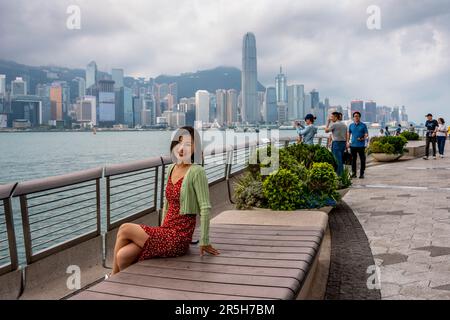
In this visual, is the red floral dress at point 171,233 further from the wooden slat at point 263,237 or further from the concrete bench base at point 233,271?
the wooden slat at point 263,237

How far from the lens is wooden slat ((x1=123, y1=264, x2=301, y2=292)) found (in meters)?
3.28

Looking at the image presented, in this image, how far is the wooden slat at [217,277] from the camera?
3283mm

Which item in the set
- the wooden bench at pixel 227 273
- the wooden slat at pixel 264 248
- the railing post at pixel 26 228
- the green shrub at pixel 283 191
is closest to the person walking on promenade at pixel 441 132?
the green shrub at pixel 283 191

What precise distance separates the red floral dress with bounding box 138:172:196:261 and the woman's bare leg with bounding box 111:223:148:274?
5 cm

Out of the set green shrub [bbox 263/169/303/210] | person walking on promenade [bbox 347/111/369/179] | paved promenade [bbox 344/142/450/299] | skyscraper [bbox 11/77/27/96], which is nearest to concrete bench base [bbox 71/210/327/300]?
paved promenade [bbox 344/142/450/299]

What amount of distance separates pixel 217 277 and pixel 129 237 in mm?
932

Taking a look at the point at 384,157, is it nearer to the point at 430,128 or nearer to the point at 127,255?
the point at 430,128

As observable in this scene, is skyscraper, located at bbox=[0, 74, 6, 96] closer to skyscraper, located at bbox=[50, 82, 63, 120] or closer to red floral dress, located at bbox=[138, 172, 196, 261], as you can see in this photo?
skyscraper, located at bbox=[50, 82, 63, 120]

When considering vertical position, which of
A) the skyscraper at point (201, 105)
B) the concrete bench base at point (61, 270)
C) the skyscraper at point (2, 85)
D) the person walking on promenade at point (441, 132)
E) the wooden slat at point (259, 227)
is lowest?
the concrete bench base at point (61, 270)

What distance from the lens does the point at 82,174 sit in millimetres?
5672

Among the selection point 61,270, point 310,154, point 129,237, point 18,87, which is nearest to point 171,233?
point 129,237

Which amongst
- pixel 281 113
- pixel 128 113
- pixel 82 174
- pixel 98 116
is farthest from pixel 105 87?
pixel 82 174

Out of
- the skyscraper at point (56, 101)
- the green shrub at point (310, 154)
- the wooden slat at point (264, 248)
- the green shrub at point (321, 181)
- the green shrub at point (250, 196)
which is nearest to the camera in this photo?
the wooden slat at point (264, 248)
